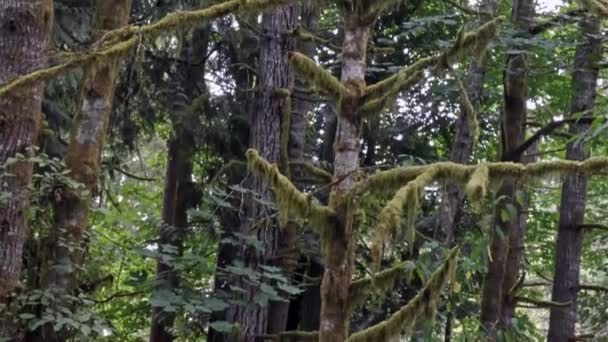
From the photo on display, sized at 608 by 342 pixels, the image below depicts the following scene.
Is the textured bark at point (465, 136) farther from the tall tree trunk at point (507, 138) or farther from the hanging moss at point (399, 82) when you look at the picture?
the hanging moss at point (399, 82)

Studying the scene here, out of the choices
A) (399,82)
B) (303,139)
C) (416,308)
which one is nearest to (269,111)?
(303,139)

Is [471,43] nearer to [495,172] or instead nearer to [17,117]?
[495,172]

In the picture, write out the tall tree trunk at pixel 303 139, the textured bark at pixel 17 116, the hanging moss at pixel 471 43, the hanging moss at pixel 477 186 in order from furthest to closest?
1. the tall tree trunk at pixel 303 139
2. the textured bark at pixel 17 116
3. the hanging moss at pixel 471 43
4. the hanging moss at pixel 477 186

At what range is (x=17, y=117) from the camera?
18.1 feet

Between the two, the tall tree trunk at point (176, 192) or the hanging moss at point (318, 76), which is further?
the tall tree trunk at point (176, 192)

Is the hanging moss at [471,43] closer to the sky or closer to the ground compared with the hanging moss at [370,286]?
closer to the sky

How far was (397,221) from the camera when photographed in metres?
3.04

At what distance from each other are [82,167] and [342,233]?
3.23 m

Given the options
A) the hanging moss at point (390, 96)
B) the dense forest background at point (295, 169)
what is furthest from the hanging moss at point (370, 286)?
the hanging moss at point (390, 96)

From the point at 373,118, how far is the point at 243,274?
9.91 feet

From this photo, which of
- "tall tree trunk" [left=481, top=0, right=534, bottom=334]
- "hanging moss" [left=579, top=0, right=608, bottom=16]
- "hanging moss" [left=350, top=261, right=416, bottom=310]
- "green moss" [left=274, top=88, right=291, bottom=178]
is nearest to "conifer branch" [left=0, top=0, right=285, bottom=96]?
"hanging moss" [left=350, top=261, right=416, bottom=310]

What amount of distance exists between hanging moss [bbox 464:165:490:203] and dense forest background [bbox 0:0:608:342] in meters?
0.01

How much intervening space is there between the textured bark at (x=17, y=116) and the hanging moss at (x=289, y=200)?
2612 millimetres

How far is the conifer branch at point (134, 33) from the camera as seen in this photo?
3.61 meters
